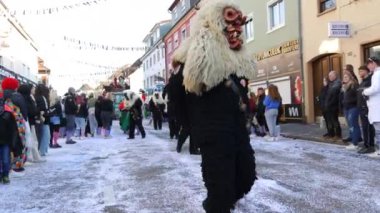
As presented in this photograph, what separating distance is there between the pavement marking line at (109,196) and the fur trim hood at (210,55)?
8.61 ft

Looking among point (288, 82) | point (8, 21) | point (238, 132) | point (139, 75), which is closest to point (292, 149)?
point (238, 132)

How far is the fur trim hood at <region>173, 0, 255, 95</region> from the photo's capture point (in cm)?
365

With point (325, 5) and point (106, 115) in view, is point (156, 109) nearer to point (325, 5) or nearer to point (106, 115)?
point (106, 115)

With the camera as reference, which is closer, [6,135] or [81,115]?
[6,135]

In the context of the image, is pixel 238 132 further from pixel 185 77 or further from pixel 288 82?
pixel 288 82

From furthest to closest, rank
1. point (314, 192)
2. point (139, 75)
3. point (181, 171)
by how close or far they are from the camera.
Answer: point (139, 75)
point (181, 171)
point (314, 192)

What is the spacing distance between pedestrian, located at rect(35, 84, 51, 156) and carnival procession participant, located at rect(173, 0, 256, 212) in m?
7.56

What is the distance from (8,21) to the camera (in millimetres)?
28547

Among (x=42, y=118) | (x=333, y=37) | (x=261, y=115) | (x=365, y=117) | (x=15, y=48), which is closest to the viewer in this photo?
(x=365, y=117)

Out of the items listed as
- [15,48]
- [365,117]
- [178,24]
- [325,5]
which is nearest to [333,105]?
[365,117]

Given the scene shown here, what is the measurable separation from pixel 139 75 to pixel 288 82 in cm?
5004

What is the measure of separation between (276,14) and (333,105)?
11.0 metres

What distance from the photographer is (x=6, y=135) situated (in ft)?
24.3

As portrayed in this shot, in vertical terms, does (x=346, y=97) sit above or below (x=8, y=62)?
below
